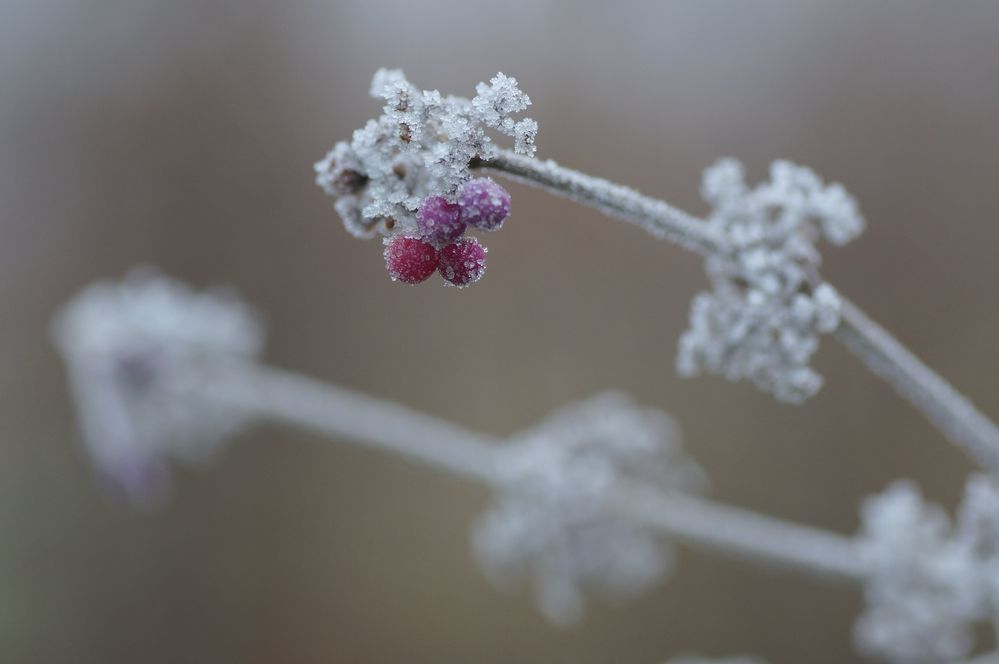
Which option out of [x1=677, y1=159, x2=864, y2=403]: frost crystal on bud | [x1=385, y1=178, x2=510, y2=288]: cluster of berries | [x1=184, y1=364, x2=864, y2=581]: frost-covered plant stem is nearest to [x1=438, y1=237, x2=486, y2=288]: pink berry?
[x1=385, y1=178, x2=510, y2=288]: cluster of berries

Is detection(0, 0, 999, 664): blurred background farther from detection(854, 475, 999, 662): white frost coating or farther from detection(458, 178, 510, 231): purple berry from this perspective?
detection(458, 178, 510, 231): purple berry

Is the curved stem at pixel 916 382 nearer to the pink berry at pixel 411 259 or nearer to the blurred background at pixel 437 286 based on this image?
the pink berry at pixel 411 259

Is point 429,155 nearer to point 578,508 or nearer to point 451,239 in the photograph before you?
point 451,239

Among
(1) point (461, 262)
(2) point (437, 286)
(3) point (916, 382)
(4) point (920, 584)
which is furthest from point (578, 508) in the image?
(2) point (437, 286)

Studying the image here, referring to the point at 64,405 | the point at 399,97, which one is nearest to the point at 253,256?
the point at 64,405

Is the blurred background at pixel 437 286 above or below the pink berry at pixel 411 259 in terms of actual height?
above

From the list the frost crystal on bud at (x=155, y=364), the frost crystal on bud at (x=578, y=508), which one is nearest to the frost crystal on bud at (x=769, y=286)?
the frost crystal on bud at (x=578, y=508)

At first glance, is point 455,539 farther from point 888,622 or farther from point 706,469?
point 888,622
